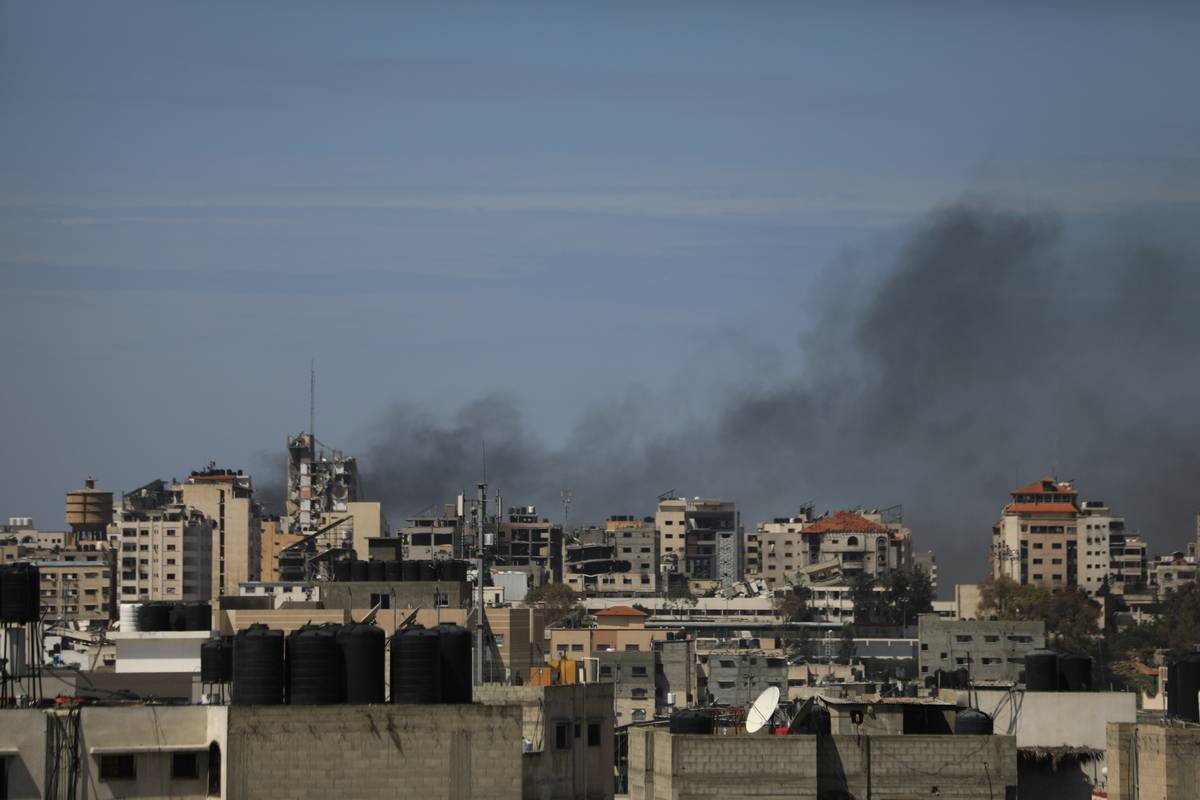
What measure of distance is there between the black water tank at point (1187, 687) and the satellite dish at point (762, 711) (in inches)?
330

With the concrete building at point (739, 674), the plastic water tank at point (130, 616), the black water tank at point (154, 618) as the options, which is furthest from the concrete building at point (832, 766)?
the concrete building at point (739, 674)

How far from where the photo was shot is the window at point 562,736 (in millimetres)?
55312

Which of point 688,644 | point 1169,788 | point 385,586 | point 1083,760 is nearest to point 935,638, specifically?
point 688,644

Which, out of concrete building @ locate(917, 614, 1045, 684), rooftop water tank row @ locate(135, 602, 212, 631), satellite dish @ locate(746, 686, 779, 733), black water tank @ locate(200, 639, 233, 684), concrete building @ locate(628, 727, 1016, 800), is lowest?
concrete building @ locate(917, 614, 1045, 684)

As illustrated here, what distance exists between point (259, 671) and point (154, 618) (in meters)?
33.6

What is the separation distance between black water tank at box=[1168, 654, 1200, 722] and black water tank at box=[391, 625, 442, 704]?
17014 millimetres

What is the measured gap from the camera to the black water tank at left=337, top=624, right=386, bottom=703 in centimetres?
4238

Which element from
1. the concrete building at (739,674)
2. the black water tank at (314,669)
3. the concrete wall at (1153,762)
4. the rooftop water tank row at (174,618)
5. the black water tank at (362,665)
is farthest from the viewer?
the concrete building at (739,674)

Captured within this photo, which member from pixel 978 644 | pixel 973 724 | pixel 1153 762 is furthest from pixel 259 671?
pixel 978 644

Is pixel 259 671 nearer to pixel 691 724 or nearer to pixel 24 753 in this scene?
pixel 24 753

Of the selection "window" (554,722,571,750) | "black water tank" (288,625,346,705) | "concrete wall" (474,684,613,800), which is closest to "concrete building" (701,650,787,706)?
"concrete wall" (474,684,613,800)

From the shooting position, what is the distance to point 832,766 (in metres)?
47.3

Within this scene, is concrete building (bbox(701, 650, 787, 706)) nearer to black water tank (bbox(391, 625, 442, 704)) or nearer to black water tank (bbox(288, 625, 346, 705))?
black water tank (bbox(391, 625, 442, 704))

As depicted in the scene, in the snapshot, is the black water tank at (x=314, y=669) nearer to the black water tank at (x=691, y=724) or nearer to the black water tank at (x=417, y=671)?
the black water tank at (x=417, y=671)
